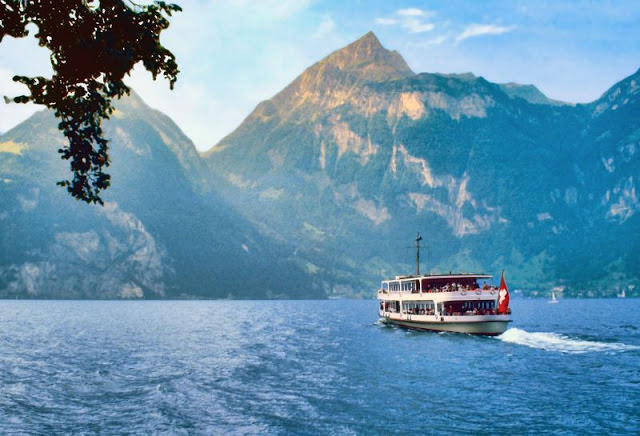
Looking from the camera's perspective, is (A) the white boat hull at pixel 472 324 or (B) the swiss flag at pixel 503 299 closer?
(B) the swiss flag at pixel 503 299

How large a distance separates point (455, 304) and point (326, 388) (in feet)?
150

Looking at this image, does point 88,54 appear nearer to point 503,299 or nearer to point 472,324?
point 503,299

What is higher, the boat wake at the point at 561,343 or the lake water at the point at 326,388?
the lake water at the point at 326,388

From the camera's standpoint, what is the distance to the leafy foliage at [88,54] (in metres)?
16.3

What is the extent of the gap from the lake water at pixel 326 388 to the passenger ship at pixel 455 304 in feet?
9.30

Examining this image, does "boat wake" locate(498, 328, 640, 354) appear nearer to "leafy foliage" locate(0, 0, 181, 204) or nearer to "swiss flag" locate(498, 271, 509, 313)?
"swiss flag" locate(498, 271, 509, 313)

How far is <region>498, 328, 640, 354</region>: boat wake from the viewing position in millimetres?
75500

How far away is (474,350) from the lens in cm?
7262

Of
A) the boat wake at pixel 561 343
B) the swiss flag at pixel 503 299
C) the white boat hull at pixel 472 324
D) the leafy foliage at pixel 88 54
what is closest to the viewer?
the leafy foliage at pixel 88 54

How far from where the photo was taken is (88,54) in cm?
1636

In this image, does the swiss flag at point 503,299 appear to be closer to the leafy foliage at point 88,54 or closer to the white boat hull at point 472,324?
the white boat hull at point 472,324

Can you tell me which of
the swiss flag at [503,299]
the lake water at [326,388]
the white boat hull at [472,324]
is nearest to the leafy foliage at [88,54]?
the lake water at [326,388]

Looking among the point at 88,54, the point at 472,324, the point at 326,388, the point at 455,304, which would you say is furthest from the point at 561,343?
the point at 88,54

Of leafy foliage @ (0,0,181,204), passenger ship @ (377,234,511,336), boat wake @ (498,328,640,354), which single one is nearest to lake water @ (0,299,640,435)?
boat wake @ (498,328,640,354)
